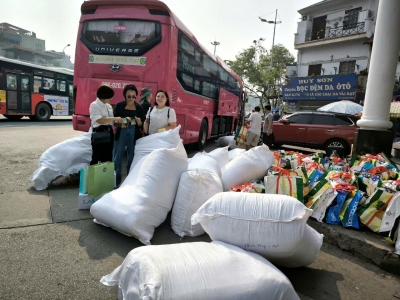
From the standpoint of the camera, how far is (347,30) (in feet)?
65.9

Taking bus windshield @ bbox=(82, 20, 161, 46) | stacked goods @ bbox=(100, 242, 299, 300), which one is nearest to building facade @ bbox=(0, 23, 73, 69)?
bus windshield @ bbox=(82, 20, 161, 46)

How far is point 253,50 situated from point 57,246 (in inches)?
1278

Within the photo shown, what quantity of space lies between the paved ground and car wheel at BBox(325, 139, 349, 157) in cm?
637

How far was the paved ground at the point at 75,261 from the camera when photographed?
6.35ft

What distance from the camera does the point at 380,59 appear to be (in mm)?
5141

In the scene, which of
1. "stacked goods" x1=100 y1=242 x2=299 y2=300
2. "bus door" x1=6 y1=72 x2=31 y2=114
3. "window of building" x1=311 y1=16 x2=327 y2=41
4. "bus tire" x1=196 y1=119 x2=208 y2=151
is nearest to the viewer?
"stacked goods" x1=100 y1=242 x2=299 y2=300

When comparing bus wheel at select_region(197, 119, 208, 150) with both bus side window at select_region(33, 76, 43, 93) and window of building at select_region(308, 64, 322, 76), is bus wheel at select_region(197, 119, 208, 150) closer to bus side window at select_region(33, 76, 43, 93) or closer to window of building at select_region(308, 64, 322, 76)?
bus side window at select_region(33, 76, 43, 93)

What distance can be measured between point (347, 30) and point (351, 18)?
2.76 ft

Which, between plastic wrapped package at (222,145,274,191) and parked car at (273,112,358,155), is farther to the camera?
parked car at (273,112,358,155)

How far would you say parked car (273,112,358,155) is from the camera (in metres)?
8.63

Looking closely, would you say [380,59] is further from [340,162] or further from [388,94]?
[340,162]

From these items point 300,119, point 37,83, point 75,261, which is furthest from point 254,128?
point 37,83

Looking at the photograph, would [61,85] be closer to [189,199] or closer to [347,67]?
[189,199]

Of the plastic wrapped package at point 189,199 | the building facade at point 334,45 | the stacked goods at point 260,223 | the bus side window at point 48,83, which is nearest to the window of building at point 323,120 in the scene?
the plastic wrapped package at point 189,199
